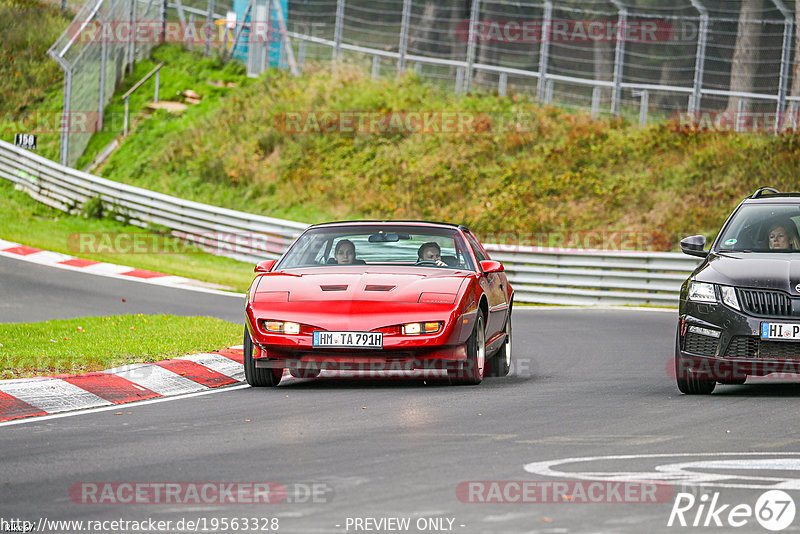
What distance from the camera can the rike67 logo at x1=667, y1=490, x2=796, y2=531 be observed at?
528 cm

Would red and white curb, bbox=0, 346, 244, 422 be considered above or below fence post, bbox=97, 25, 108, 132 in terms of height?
below

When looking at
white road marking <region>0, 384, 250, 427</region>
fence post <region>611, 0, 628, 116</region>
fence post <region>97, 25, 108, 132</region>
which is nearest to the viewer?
white road marking <region>0, 384, 250, 427</region>

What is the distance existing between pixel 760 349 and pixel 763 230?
5.18ft

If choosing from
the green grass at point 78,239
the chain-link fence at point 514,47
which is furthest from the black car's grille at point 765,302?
the chain-link fence at point 514,47

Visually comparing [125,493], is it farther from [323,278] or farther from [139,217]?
[139,217]

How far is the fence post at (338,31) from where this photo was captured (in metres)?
33.0

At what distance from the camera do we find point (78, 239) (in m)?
26.3

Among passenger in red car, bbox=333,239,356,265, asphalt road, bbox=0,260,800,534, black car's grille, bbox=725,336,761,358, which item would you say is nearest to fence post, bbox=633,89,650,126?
asphalt road, bbox=0,260,800,534

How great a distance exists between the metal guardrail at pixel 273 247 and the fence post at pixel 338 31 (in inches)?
332

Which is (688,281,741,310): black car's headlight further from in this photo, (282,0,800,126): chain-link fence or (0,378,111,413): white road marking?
(282,0,800,126): chain-link fence

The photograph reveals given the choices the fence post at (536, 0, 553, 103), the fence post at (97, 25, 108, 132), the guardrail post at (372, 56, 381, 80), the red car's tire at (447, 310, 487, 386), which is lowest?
the red car's tire at (447, 310, 487, 386)

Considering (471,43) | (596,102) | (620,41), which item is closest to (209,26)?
(471,43)

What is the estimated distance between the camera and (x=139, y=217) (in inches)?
1096

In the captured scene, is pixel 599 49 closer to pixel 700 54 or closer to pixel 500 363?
pixel 700 54
